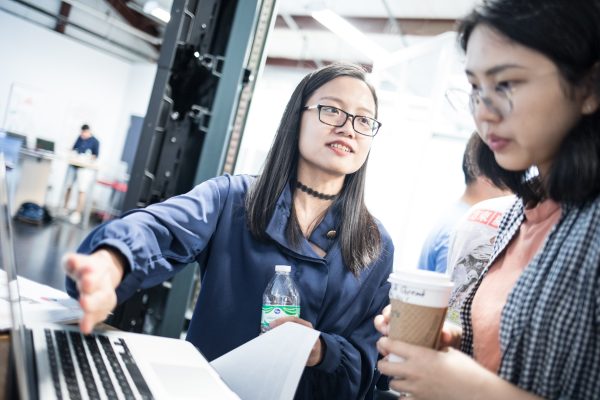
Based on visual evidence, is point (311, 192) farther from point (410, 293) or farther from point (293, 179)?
point (410, 293)

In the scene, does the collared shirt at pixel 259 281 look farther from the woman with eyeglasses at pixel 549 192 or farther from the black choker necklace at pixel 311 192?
the woman with eyeglasses at pixel 549 192

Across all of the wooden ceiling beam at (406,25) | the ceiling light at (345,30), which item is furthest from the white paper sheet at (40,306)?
the wooden ceiling beam at (406,25)

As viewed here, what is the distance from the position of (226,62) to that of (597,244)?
2201 millimetres

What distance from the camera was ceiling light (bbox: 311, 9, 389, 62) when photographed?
5270 millimetres

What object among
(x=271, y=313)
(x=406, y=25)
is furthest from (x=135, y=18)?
(x=271, y=313)

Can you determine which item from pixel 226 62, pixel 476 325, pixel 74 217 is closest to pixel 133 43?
pixel 74 217

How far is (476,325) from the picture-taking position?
959mm

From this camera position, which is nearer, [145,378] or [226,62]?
[145,378]

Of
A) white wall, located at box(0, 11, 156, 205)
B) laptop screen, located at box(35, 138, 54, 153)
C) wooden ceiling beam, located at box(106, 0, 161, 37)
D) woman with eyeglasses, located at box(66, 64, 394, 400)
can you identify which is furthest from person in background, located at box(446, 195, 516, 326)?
white wall, located at box(0, 11, 156, 205)

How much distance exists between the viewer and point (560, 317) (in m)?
0.73

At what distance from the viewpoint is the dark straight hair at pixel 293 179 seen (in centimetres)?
145

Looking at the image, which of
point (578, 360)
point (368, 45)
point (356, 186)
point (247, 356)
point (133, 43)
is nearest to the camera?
point (578, 360)

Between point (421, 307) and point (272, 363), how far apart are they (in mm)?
331

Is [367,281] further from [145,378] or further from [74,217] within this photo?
[74,217]
